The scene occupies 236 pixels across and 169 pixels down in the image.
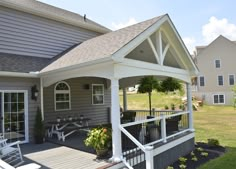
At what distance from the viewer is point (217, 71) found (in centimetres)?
3303

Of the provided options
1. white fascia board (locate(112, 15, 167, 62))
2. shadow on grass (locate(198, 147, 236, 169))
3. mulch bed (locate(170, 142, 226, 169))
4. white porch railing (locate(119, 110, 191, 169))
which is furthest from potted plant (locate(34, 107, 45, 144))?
shadow on grass (locate(198, 147, 236, 169))

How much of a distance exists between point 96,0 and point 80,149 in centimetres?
887

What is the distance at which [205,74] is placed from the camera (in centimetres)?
3391

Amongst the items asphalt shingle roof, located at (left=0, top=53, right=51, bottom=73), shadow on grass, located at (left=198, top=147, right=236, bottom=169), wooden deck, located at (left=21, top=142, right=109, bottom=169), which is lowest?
shadow on grass, located at (left=198, top=147, right=236, bottom=169)

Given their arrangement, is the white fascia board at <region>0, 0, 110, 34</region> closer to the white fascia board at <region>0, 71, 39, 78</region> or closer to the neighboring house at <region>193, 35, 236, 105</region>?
the white fascia board at <region>0, 71, 39, 78</region>

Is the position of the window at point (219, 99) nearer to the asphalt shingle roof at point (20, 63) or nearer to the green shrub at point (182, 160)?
the green shrub at point (182, 160)

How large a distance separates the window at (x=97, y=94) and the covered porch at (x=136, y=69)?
3.01m

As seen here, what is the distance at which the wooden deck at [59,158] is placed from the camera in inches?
228

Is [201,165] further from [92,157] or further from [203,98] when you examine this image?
[203,98]

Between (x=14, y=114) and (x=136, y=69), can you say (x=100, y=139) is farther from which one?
(x=14, y=114)

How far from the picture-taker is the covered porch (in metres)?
6.08

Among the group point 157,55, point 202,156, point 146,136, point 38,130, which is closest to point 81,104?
point 38,130

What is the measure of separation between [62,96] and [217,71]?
1110 inches

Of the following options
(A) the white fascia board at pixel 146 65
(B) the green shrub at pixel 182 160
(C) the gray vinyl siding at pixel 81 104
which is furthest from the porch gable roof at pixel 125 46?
(B) the green shrub at pixel 182 160
